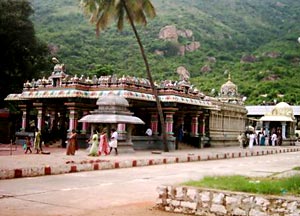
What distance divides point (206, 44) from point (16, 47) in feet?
177

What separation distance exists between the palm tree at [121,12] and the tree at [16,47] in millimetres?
13858

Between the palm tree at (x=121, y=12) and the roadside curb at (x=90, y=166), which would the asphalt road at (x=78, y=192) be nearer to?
the roadside curb at (x=90, y=166)

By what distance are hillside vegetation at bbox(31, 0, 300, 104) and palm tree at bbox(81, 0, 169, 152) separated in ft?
78.7

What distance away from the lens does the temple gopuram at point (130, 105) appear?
2586cm

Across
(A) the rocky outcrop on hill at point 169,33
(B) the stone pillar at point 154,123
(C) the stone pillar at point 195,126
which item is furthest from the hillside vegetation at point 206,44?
(B) the stone pillar at point 154,123

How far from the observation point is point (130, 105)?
1057 inches

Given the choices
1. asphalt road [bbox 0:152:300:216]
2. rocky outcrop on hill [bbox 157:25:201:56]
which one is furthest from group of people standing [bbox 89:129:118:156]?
rocky outcrop on hill [bbox 157:25:201:56]

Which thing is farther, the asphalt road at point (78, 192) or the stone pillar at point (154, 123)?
the stone pillar at point (154, 123)

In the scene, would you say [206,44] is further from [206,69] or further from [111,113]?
[111,113]

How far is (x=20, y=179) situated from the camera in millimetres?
12445

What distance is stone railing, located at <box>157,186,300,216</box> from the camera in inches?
269

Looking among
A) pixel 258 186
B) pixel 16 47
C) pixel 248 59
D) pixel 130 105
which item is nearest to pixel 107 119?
pixel 130 105

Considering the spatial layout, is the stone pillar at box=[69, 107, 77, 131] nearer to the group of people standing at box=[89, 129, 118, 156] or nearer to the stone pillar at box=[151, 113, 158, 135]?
the group of people standing at box=[89, 129, 118, 156]

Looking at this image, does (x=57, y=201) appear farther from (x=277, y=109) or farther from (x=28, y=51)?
(x=277, y=109)
